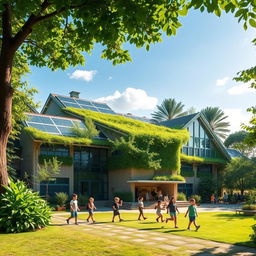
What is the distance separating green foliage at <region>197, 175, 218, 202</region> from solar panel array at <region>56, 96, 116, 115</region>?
1400 centimetres

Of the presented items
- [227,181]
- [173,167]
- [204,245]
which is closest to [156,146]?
[173,167]

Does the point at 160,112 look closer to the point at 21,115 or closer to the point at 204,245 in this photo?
the point at 21,115

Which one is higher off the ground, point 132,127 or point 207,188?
point 132,127

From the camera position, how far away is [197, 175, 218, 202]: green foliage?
125ft

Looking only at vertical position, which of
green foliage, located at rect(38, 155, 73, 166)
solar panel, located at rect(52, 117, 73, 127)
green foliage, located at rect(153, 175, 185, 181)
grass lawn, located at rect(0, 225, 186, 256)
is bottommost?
grass lawn, located at rect(0, 225, 186, 256)

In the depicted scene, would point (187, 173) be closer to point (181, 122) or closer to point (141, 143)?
point (181, 122)

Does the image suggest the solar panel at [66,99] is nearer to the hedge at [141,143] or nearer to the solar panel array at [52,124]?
the hedge at [141,143]

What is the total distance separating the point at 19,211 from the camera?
11.7 metres

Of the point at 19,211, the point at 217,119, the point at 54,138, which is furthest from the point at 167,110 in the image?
the point at 19,211

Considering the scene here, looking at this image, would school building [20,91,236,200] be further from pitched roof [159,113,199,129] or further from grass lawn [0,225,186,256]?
grass lawn [0,225,186,256]

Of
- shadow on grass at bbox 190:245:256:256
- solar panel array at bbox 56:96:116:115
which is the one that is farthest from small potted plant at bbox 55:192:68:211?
shadow on grass at bbox 190:245:256:256

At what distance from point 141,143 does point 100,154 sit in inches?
178

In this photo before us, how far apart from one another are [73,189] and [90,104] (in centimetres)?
1278

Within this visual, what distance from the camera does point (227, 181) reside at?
38.6 m
